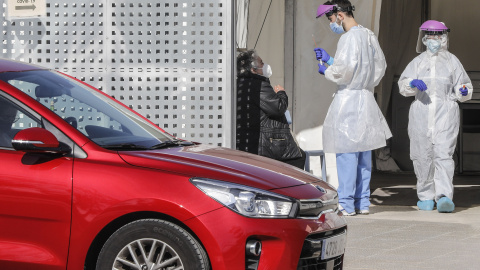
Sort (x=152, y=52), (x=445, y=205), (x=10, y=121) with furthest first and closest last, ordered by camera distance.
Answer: (x=445, y=205), (x=152, y=52), (x=10, y=121)

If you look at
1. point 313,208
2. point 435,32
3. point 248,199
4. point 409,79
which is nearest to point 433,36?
point 435,32

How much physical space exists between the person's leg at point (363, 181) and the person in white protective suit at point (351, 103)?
10 millimetres

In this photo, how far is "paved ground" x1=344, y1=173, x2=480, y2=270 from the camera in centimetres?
774

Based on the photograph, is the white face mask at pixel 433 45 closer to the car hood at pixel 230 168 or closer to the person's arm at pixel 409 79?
the person's arm at pixel 409 79

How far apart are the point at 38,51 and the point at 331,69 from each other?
2.85 metres

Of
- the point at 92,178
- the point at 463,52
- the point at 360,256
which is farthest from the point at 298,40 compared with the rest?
the point at 92,178

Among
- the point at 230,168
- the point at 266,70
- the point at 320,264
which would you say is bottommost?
the point at 320,264

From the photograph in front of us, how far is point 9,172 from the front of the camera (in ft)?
18.0

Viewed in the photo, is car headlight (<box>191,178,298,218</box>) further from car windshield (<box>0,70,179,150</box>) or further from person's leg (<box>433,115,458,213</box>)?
person's leg (<box>433,115,458,213</box>)

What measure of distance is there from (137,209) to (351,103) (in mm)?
5383

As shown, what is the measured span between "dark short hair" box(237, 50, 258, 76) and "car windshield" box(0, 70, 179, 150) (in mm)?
3430

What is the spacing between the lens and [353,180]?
10.4 metres

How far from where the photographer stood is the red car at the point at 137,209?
17.3 ft

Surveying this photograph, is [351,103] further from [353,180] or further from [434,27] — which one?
[434,27]
